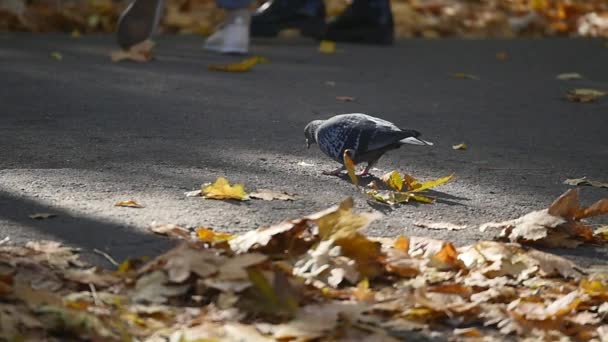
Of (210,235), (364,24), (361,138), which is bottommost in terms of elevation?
(364,24)

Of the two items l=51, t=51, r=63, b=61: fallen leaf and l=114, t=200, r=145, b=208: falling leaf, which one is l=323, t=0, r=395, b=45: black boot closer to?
l=51, t=51, r=63, b=61: fallen leaf

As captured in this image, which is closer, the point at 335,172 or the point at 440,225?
the point at 440,225

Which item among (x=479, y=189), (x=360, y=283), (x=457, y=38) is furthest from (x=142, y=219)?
(x=457, y=38)

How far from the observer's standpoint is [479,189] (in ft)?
13.4

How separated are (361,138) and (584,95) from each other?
301 cm

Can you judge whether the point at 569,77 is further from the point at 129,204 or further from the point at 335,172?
the point at 129,204

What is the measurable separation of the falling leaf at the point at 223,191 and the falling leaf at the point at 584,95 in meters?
3.41

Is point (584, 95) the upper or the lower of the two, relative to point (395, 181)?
lower

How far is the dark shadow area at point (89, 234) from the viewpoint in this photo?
9.86 feet

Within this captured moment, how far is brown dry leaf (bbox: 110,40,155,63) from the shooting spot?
23.7ft

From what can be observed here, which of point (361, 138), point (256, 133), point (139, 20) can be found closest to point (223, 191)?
point (361, 138)

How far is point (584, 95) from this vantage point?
21.4ft

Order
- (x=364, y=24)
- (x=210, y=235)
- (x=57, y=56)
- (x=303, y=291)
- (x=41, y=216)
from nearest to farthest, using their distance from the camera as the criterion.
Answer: (x=303, y=291) < (x=210, y=235) < (x=41, y=216) < (x=57, y=56) < (x=364, y=24)

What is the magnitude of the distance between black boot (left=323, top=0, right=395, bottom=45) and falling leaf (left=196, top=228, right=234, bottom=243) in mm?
5738
